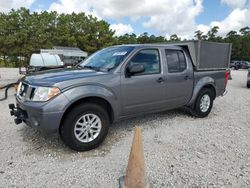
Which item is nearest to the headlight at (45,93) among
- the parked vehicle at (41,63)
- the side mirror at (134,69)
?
the side mirror at (134,69)

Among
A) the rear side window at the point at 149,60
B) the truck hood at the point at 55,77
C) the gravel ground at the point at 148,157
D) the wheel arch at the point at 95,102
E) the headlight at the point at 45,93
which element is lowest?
the gravel ground at the point at 148,157

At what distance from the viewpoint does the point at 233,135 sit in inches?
191

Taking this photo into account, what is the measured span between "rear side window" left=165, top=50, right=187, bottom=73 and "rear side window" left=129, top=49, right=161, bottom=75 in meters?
0.30

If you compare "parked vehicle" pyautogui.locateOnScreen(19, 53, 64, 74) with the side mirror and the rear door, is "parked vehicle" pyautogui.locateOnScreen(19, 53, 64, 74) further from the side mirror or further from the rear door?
the side mirror

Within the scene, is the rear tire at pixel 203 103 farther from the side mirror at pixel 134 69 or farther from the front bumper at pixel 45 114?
the front bumper at pixel 45 114

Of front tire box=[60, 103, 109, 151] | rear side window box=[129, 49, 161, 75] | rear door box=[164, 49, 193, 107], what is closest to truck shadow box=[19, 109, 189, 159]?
front tire box=[60, 103, 109, 151]

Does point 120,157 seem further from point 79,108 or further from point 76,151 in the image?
point 79,108

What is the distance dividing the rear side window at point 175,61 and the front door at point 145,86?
29 centimetres

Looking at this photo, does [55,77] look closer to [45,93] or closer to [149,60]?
[45,93]

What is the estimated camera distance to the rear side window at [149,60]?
15.2 ft

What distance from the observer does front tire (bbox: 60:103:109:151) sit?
149 inches

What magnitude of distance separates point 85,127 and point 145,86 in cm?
141

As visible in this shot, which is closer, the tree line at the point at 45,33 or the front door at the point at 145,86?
the front door at the point at 145,86

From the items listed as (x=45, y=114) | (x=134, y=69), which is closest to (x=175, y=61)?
(x=134, y=69)
